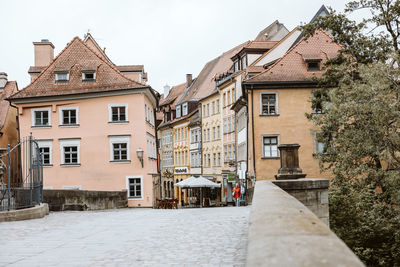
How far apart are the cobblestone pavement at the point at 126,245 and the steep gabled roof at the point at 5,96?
33.8m

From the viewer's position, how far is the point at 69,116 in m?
37.2

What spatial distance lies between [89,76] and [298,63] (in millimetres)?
14459

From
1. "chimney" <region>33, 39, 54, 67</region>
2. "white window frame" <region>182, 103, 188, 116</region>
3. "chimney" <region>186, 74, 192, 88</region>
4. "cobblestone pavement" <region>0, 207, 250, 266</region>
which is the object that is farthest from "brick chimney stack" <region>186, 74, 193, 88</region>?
"cobblestone pavement" <region>0, 207, 250, 266</region>

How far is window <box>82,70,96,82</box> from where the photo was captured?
37028 mm

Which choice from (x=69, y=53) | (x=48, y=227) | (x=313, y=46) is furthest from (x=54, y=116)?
(x=48, y=227)

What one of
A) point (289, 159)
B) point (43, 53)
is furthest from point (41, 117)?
point (289, 159)

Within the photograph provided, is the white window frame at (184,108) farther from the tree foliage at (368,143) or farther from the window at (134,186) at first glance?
the tree foliage at (368,143)

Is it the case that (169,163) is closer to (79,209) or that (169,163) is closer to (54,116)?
(54,116)

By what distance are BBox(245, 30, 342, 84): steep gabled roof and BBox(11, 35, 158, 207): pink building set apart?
8254 millimetres

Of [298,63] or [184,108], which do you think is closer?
[298,63]

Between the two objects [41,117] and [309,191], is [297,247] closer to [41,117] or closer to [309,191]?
[309,191]

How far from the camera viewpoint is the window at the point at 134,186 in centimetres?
3597

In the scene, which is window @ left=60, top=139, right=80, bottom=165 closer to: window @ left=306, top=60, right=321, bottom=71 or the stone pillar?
window @ left=306, top=60, right=321, bottom=71

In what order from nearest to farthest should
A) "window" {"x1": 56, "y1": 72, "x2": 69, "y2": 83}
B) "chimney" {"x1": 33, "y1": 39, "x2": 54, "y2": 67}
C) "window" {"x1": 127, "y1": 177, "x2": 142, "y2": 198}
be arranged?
1. "window" {"x1": 127, "y1": 177, "x2": 142, "y2": 198}
2. "window" {"x1": 56, "y1": 72, "x2": 69, "y2": 83}
3. "chimney" {"x1": 33, "y1": 39, "x2": 54, "y2": 67}
